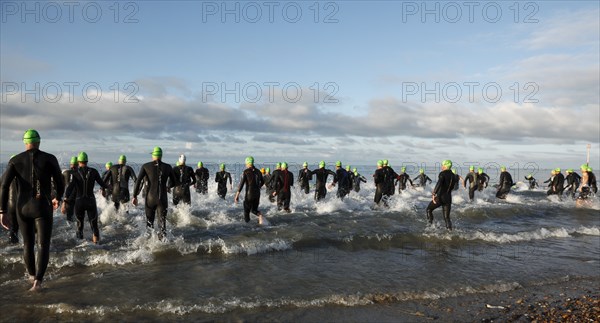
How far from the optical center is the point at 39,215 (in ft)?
18.8

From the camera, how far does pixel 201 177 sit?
59.4ft

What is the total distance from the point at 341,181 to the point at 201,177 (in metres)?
6.17

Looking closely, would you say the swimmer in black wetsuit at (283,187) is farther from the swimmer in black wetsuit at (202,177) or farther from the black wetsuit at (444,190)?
the black wetsuit at (444,190)

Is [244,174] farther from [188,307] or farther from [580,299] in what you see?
[580,299]

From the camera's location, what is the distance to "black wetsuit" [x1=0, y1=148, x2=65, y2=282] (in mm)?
5672

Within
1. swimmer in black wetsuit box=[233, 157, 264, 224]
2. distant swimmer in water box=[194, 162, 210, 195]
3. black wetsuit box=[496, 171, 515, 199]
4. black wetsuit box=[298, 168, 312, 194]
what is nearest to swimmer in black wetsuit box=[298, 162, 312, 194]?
black wetsuit box=[298, 168, 312, 194]

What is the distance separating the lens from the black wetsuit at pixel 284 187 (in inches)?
558

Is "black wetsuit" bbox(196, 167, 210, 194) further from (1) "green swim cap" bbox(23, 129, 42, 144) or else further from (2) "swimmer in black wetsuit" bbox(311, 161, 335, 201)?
(1) "green swim cap" bbox(23, 129, 42, 144)

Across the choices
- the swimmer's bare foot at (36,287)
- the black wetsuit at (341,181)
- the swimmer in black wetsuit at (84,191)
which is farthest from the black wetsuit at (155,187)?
the black wetsuit at (341,181)

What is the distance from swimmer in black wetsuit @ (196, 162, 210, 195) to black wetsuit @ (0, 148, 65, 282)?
39.4 ft

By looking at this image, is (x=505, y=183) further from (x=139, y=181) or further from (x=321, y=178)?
(x=139, y=181)

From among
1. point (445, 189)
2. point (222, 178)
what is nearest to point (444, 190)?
point (445, 189)

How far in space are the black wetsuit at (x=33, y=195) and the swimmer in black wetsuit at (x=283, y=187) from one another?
28.3 feet

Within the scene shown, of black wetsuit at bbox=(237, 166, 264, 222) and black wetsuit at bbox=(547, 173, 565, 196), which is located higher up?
black wetsuit at bbox=(237, 166, 264, 222)
